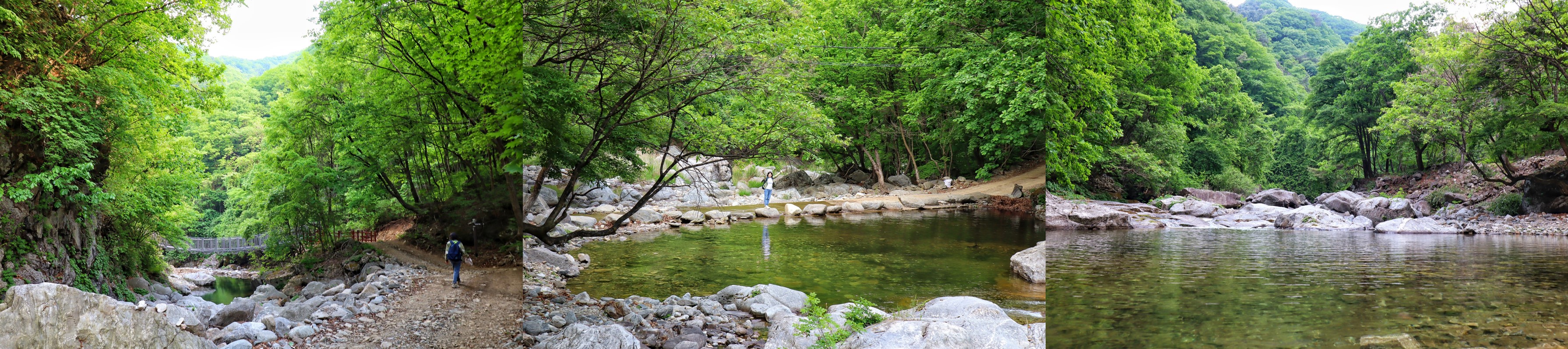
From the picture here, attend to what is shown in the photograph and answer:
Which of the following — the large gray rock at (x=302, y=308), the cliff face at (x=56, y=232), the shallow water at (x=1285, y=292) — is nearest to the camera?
the large gray rock at (x=302, y=308)

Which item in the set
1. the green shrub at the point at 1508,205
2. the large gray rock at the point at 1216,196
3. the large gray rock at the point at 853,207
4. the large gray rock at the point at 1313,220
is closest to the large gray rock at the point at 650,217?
the large gray rock at the point at 853,207

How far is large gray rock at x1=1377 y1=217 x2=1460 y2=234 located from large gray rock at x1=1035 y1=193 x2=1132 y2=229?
24.9 ft

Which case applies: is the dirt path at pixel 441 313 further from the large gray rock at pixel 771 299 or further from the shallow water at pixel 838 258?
the large gray rock at pixel 771 299

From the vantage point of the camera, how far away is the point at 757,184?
7.75 feet

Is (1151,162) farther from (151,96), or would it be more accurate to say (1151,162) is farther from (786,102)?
(151,96)

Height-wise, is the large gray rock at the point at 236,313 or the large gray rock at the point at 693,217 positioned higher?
the large gray rock at the point at 693,217

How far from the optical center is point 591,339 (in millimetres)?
2367

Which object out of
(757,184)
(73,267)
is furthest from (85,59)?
(757,184)

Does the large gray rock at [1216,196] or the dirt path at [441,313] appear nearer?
the dirt path at [441,313]

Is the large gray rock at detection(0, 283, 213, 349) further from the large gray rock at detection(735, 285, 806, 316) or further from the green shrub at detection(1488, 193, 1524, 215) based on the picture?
the green shrub at detection(1488, 193, 1524, 215)

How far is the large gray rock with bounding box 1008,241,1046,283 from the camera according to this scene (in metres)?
2.07

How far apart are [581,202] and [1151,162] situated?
14.7 feet

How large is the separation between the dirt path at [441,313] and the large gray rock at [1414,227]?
1388 cm

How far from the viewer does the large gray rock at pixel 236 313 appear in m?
4.75
